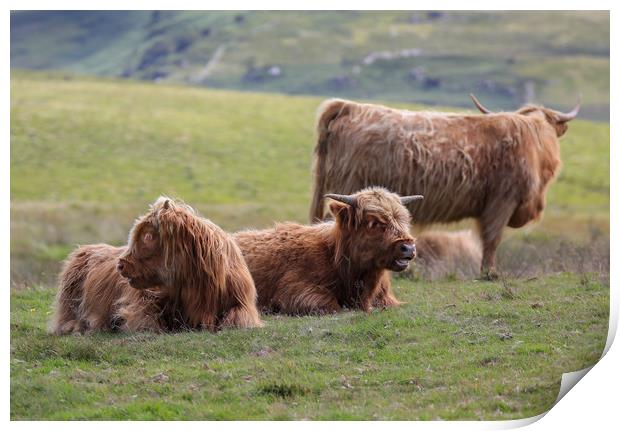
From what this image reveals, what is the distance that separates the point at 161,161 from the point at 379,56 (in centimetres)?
3210

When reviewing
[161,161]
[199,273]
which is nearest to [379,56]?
[161,161]

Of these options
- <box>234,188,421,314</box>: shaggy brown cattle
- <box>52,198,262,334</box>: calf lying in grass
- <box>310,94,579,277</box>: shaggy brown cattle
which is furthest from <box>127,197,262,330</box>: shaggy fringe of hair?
<box>310,94,579,277</box>: shaggy brown cattle

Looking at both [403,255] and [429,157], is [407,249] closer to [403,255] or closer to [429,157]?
[403,255]

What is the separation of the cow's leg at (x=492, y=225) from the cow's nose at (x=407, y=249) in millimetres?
3752

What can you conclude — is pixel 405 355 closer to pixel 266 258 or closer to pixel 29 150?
pixel 266 258

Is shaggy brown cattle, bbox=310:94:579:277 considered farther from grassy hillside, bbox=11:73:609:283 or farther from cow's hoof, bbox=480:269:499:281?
grassy hillside, bbox=11:73:609:283

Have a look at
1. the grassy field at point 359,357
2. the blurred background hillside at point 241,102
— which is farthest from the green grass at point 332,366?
the blurred background hillside at point 241,102

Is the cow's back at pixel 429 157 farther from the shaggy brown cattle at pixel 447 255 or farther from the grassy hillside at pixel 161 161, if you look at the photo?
the grassy hillside at pixel 161 161

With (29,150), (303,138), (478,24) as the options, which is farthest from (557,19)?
(29,150)

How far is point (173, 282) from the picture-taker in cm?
788

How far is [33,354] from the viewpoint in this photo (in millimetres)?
7246

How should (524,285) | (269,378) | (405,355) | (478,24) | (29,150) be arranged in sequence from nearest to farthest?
(269,378)
(405,355)
(524,285)
(29,150)
(478,24)
